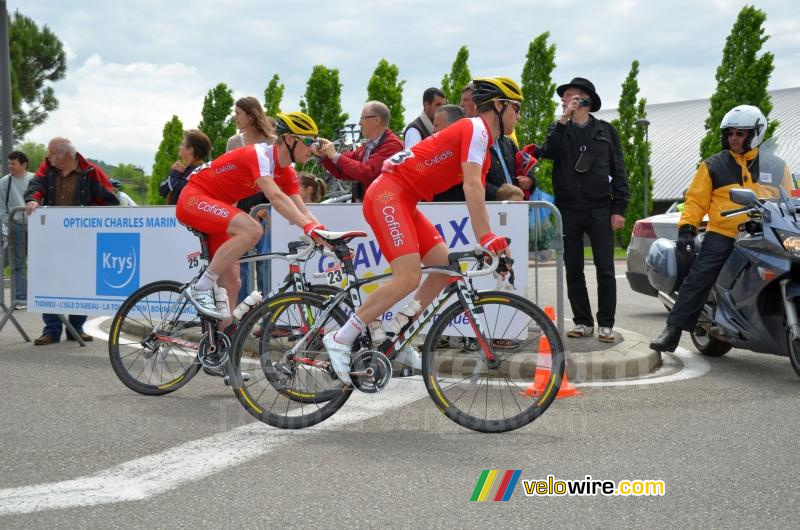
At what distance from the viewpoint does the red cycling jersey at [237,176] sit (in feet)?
19.4

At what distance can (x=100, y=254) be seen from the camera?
27.3ft

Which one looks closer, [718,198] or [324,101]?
[718,198]

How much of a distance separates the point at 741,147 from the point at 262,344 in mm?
4043

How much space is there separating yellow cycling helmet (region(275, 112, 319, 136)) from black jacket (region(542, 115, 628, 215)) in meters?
2.73

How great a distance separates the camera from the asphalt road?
3.62m

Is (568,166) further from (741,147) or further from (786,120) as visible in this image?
(786,120)

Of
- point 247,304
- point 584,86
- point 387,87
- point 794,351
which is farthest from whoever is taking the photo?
point 387,87

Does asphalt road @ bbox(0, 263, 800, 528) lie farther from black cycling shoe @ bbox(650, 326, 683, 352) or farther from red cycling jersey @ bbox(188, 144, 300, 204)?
red cycling jersey @ bbox(188, 144, 300, 204)

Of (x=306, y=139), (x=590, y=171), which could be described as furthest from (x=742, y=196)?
(x=306, y=139)

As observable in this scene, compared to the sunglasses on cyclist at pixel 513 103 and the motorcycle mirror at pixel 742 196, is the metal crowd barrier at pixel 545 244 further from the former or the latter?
the sunglasses on cyclist at pixel 513 103

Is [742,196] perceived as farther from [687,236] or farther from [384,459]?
[384,459]

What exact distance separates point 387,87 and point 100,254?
2903 cm

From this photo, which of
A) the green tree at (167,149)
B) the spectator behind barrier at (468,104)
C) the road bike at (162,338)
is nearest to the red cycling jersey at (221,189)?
the road bike at (162,338)

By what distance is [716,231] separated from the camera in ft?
22.7
